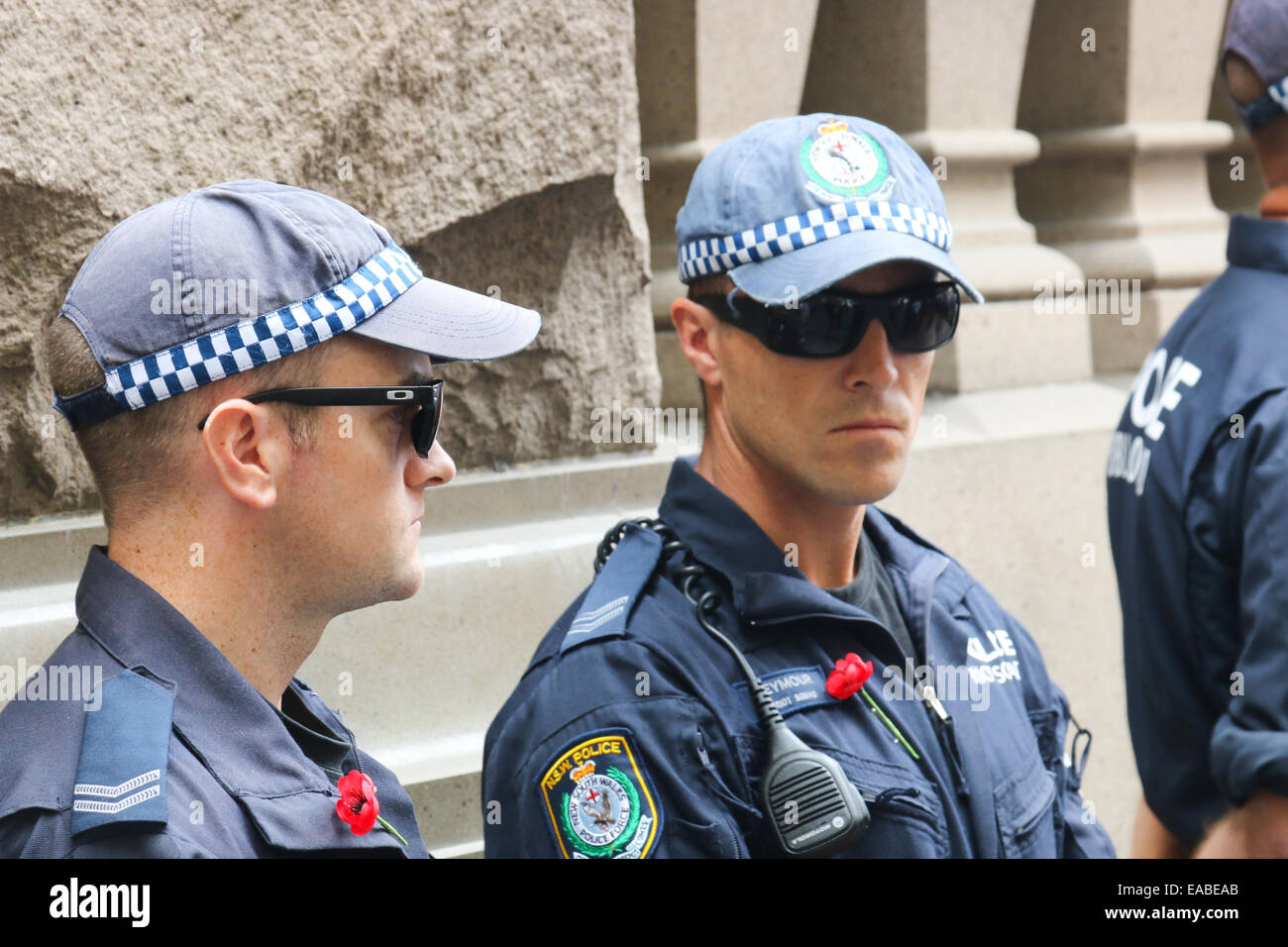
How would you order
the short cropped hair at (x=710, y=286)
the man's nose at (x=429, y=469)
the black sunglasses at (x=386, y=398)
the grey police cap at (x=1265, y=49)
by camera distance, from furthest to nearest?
the grey police cap at (x=1265, y=49) → the short cropped hair at (x=710, y=286) → the man's nose at (x=429, y=469) → the black sunglasses at (x=386, y=398)

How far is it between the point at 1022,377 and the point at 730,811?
299 cm

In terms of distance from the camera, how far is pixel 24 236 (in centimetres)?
251

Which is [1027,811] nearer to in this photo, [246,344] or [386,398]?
[386,398]

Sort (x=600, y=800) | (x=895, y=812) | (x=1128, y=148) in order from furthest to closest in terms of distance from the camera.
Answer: (x=1128, y=148), (x=895, y=812), (x=600, y=800)

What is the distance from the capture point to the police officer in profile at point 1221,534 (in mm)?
2201

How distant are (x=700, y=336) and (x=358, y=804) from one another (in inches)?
37.1

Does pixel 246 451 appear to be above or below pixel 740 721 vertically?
above

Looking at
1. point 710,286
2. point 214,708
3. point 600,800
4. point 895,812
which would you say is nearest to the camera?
point 214,708

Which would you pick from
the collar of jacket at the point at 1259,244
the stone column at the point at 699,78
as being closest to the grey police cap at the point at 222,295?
the collar of jacket at the point at 1259,244

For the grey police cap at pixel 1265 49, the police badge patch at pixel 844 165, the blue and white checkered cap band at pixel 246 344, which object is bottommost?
the blue and white checkered cap band at pixel 246 344

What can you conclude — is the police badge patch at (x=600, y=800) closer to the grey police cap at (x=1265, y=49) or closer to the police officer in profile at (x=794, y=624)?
the police officer in profile at (x=794, y=624)

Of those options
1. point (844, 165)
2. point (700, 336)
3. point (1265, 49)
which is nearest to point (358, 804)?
point (700, 336)

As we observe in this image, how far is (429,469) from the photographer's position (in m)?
1.69

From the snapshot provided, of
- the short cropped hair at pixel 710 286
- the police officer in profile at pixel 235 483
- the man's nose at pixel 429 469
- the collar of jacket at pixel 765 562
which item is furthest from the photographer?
the short cropped hair at pixel 710 286
